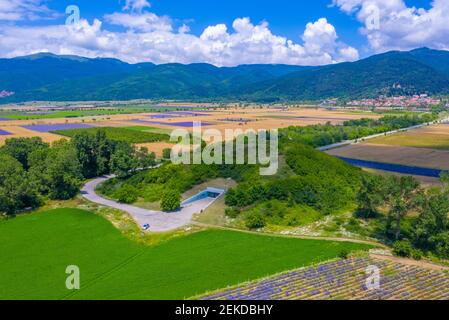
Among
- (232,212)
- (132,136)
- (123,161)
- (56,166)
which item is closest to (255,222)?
(232,212)

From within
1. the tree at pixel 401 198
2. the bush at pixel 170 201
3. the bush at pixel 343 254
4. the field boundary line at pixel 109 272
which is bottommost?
the field boundary line at pixel 109 272

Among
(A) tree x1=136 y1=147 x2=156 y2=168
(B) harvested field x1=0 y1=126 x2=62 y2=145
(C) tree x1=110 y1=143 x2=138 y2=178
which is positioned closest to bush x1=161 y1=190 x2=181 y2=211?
(C) tree x1=110 y1=143 x2=138 y2=178

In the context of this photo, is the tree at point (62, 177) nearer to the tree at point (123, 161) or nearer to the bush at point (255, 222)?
the tree at point (123, 161)

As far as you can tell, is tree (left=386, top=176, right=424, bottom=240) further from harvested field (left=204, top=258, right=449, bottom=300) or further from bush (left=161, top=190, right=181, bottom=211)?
bush (left=161, top=190, right=181, bottom=211)

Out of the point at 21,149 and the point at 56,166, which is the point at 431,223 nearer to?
the point at 56,166

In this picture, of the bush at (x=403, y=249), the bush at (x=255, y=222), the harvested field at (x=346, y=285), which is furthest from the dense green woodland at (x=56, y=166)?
the bush at (x=403, y=249)
